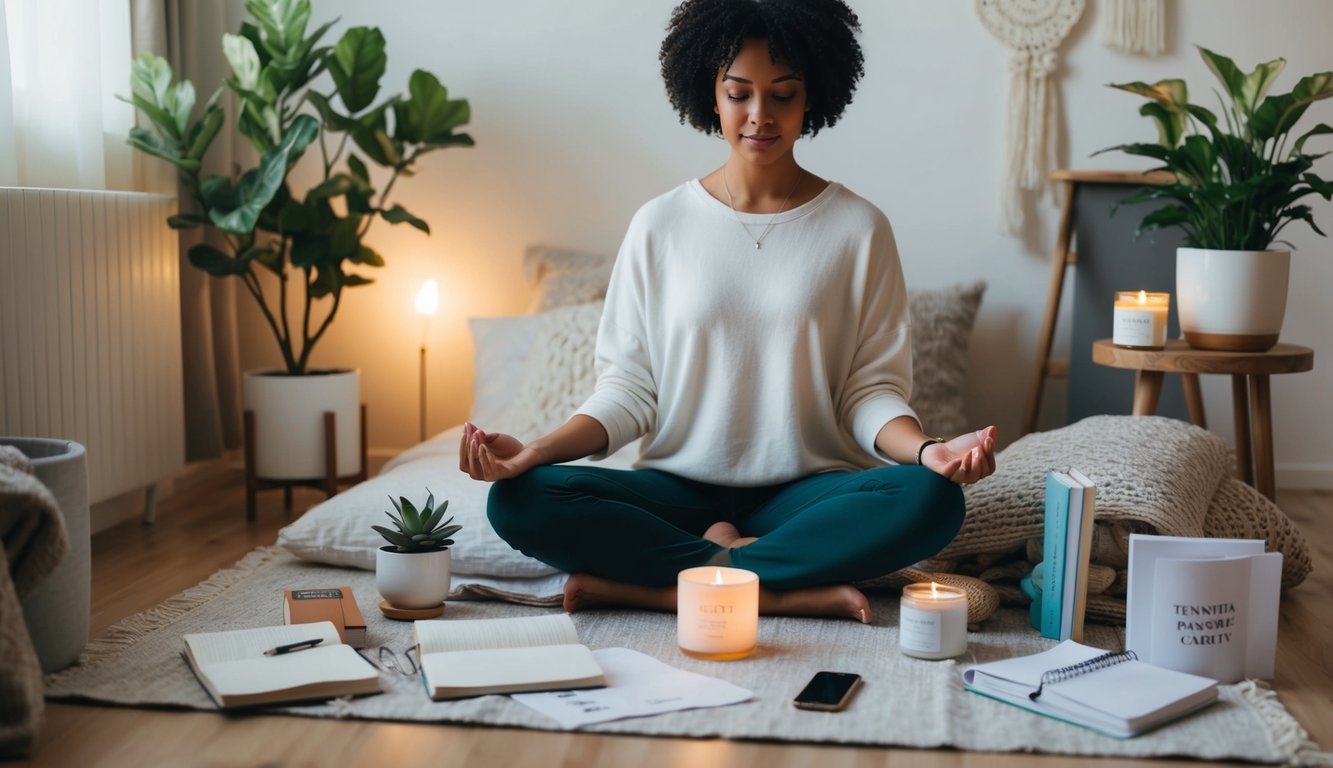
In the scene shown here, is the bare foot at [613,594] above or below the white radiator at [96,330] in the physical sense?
below

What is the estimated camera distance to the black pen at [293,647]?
→ 5.75 ft

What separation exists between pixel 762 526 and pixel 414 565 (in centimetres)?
56

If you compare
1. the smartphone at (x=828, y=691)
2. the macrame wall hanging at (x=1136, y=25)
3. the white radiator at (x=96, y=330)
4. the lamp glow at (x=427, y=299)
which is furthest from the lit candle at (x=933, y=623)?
the macrame wall hanging at (x=1136, y=25)

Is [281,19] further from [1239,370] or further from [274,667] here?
[1239,370]

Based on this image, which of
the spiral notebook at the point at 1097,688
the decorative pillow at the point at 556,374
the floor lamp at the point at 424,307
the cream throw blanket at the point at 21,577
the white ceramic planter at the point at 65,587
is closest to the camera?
the cream throw blanket at the point at 21,577

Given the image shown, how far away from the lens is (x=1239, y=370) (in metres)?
2.48

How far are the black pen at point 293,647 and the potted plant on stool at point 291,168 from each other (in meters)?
1.19

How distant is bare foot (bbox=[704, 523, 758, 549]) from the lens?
2078 millimetres

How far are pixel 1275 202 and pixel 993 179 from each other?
891 mm

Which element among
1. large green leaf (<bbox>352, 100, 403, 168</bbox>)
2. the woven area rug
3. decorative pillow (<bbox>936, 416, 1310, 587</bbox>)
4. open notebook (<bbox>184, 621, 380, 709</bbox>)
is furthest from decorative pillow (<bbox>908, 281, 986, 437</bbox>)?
open notebook (<bbox>184, 621, 380, 709</bbox>)

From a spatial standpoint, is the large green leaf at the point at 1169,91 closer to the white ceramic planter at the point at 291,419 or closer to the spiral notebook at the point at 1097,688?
the spiral notebook at the point at 1097,688

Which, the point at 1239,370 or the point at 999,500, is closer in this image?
the point at 999,500

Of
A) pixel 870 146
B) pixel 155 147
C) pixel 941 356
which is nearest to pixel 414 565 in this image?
pixel 155 147

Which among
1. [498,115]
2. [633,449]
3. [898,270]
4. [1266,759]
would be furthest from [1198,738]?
[498,115]
